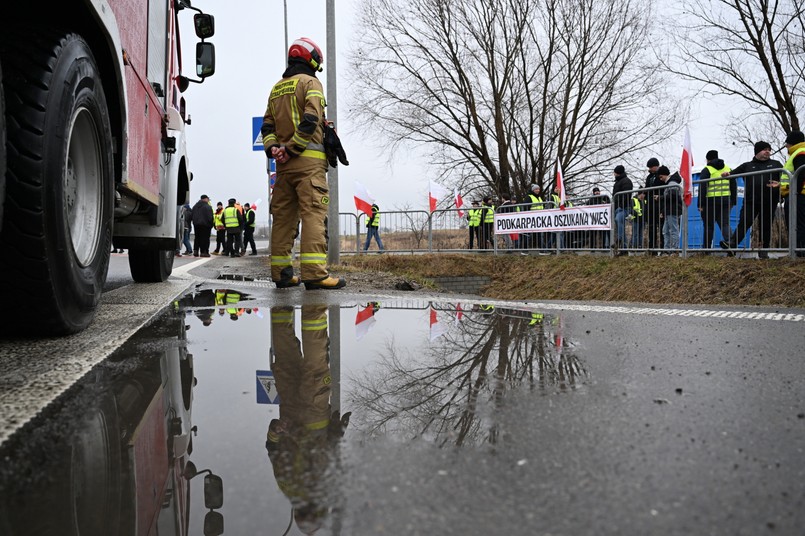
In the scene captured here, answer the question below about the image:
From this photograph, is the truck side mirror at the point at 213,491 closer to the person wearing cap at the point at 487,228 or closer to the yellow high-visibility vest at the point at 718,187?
the yellow high-visibility vest at the point at 718,187

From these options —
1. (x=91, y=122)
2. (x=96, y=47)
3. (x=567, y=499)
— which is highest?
(x=96, y=47)

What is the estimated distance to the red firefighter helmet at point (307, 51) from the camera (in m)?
5.73

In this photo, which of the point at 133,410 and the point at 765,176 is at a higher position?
the point at 765,176

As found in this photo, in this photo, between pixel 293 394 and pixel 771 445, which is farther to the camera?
pixel 293 394

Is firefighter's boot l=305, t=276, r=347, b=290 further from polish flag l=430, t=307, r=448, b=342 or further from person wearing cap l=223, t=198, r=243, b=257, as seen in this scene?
person wearing cap l=223, t=198, r=243, b=257

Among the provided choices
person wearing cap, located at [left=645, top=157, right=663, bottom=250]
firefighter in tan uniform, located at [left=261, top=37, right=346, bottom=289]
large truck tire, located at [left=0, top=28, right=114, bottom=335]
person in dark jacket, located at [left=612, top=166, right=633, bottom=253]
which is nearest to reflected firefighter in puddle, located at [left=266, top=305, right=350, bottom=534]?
large truck tire, located at [left=0, top=28, right=114, bottom=335]

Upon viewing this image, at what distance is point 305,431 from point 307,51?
475cm

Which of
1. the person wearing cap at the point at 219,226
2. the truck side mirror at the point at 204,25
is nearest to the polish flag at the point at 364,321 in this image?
the truck side mirror at the point at 204,25

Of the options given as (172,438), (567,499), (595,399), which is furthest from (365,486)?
(595,399)

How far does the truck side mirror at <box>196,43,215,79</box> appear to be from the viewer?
20.5ft

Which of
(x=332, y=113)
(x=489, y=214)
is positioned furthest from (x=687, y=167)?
(x=489, y=214)

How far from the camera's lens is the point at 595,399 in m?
1.95

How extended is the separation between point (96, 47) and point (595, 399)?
287 cm

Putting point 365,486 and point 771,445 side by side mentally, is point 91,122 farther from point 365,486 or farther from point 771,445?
point 771,445
